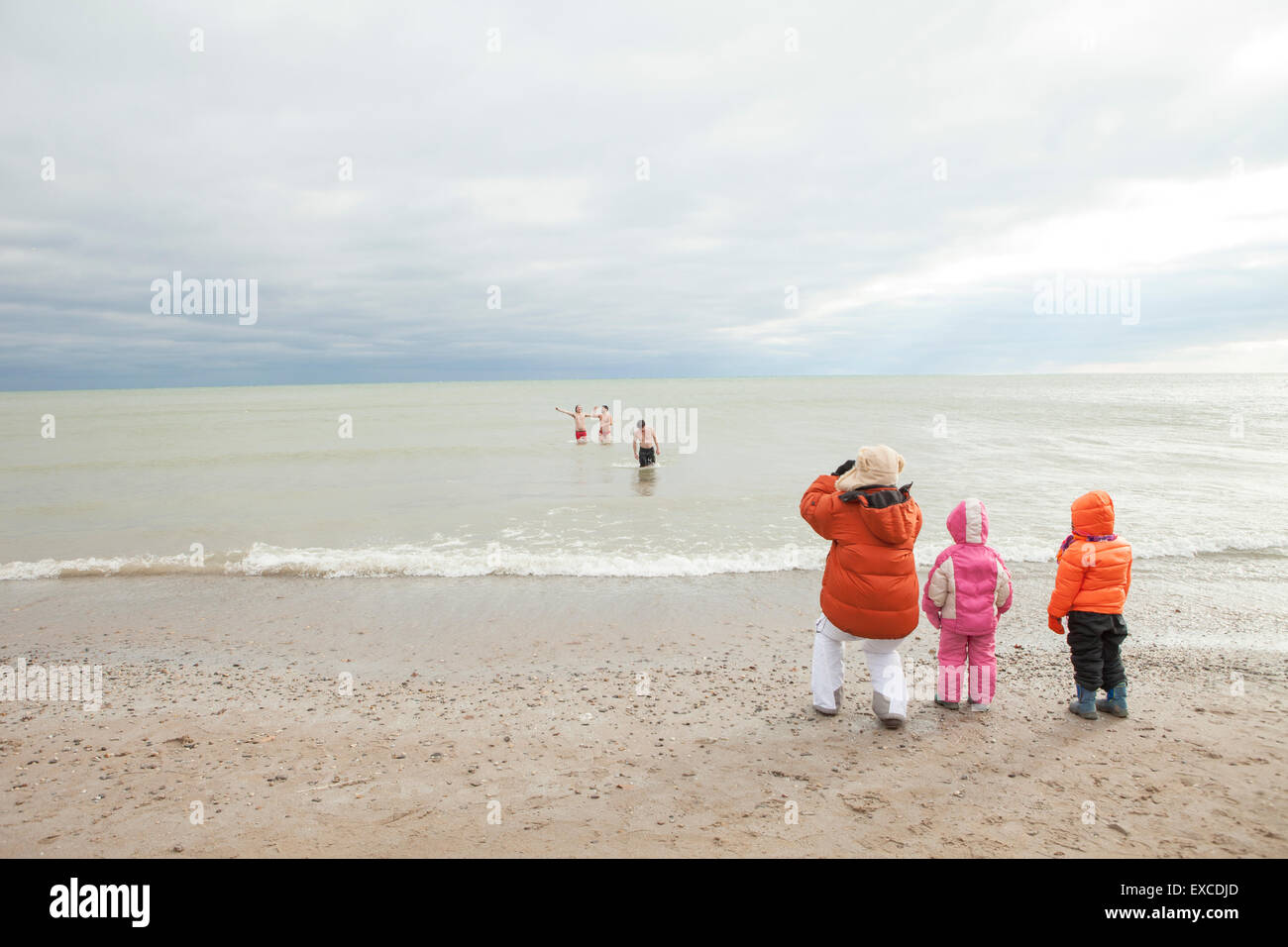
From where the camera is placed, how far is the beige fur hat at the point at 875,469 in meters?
4.17

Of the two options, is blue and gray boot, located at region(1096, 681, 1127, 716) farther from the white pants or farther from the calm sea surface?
the calm sea surface

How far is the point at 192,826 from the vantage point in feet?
11.3

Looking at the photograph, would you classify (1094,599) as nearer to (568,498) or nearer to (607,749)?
(607,749)

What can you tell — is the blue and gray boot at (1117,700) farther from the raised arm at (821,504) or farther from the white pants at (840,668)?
the raised arm at (821,504)

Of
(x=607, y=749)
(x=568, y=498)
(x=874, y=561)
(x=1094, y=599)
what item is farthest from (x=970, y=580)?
(x=568, y=498)

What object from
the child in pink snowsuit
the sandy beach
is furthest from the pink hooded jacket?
the sandy beach

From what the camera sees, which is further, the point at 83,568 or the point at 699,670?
the point at 83,568

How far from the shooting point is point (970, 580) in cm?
482

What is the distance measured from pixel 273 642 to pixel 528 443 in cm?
2221

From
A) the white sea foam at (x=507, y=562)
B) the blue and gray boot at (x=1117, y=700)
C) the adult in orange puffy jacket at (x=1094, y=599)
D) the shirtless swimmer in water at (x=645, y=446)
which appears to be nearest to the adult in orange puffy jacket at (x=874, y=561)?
the adult in orange puffy jacket at (x=1094, y=599)

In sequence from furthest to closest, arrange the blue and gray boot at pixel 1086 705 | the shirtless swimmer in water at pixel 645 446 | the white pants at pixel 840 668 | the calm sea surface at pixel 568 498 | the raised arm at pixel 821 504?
the shirtless swimmer in water at pixel 645 446
the calm sea surface at pixel 568 498
the blue and gray boot at pixel 1086 705
the white pants at pixel 840 668
the raised arm at pixel 821 504

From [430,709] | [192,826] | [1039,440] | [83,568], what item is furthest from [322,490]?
[1039,440]

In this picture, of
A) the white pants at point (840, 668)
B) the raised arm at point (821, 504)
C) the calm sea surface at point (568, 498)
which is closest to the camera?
the raised arm at point (821, 504)
